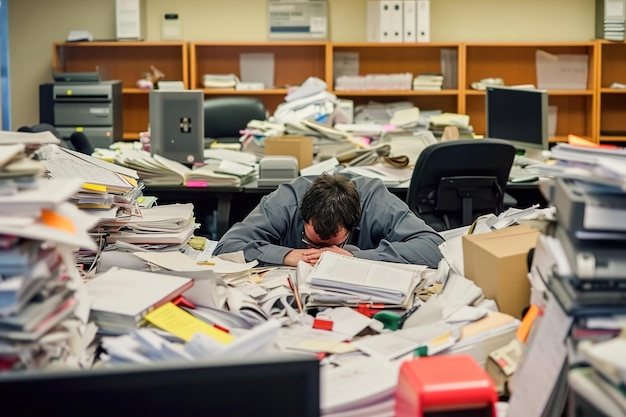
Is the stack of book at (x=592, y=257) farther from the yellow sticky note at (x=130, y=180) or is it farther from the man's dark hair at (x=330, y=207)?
the yellow sticky note at (x=130, y=180)

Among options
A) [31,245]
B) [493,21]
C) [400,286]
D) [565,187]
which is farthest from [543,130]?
[31,245]

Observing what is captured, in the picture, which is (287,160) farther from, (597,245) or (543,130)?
(597,245)

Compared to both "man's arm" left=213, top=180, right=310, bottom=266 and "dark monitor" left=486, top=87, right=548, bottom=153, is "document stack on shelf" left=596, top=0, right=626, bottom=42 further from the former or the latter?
"man's arm" left=213, top=180, right=310, bottom=266

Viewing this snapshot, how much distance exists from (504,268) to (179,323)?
74 cm

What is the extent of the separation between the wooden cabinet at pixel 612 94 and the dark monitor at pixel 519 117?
82.2 inches

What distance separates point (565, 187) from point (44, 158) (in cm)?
147

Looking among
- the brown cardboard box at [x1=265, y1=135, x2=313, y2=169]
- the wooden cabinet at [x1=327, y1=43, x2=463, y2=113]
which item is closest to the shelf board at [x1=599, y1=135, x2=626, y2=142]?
the wooden cabinet at [x1=327, y1=43, x2=463, y2=113]

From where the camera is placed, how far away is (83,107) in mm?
6613

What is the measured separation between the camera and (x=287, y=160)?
4434 millimetres

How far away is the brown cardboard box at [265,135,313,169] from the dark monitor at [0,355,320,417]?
3.42 m

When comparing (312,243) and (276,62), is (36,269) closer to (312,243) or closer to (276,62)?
(312,243)

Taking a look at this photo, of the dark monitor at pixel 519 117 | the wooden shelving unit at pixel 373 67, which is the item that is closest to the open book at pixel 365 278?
the dark monitor at pixel 519 117

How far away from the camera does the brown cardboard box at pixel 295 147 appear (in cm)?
468

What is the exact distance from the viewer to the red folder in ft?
4.44
